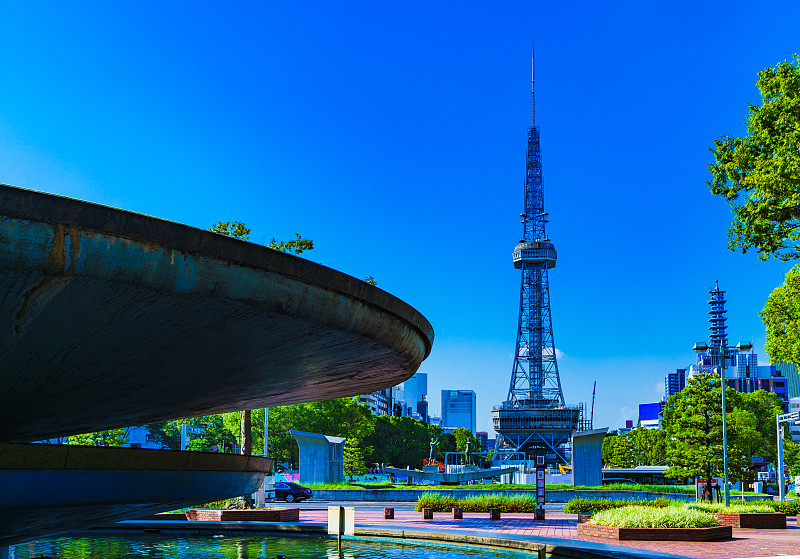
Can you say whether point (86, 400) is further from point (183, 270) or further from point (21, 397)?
point (183, 270)

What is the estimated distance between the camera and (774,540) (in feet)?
64.3

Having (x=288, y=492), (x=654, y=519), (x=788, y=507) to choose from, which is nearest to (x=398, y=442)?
(x=288, y=492)

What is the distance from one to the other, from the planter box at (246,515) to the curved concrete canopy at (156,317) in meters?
17.1

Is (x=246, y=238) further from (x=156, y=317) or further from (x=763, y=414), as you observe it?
(x=763, y=414)

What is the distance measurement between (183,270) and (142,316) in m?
0.51

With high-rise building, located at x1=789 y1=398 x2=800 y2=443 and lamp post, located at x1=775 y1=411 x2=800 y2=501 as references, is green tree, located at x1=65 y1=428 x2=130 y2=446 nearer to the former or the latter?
lamp post, located at x1=775 y1=411 x2=800 y2=501

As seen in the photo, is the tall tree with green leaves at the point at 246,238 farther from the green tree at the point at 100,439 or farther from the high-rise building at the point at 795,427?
the high-rise building at the point at 795,427

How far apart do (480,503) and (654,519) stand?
14.3m

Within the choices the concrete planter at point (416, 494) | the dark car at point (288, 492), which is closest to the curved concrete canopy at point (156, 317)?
the dark car at point (288, 492)

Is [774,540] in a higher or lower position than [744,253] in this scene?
lower

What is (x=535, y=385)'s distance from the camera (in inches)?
5876

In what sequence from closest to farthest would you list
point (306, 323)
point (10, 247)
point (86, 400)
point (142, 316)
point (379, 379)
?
point (10, 247) < point (142, 316) < point (306, 323) < point (86, 400) < point (379, 379)

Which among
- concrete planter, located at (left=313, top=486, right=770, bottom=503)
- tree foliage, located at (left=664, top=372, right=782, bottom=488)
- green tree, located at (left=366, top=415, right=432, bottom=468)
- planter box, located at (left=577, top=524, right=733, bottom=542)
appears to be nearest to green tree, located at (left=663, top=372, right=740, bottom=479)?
tree foliage, located at (left=664, top=372, right=782, bottom=488)

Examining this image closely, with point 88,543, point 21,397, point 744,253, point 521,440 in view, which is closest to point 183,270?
point 21,397
